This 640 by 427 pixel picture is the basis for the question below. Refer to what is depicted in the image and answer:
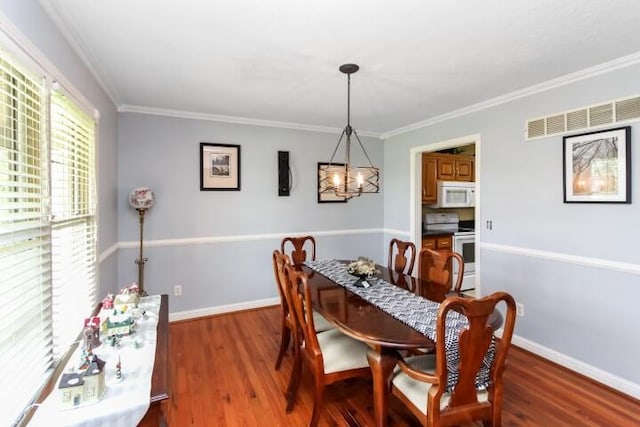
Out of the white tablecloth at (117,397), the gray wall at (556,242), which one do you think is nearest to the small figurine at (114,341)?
the white tablecloth at (117,397)

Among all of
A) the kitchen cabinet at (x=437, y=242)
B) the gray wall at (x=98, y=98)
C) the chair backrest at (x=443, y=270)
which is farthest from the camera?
the kitchen cabinet at (x=437, y=242)

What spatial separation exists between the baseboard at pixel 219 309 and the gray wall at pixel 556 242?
247 cm

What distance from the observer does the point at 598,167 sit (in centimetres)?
241

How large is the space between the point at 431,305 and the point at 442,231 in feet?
9.51

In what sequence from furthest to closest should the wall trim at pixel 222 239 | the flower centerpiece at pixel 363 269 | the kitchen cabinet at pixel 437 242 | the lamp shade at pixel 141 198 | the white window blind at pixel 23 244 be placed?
→ the kitchen cabinet at pixel 437 242 → the wall trim at pixel 222 239 → the lamp shade at pixel 141 198 → the flower centerpiece at pixel 363 269 → the white window blind at pixel 23 244

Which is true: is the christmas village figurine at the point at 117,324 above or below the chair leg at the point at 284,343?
above

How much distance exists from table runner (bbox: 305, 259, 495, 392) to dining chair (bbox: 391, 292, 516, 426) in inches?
1.2

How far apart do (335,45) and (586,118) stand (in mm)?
1992

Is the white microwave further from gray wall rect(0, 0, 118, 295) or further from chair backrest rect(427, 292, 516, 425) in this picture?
gray wall rect(0, 0, 118, 295)

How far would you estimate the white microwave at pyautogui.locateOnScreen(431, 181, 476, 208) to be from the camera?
4.69 m

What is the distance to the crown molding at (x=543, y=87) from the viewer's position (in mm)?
2254

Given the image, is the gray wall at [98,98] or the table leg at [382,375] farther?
the table leg at [382,375]

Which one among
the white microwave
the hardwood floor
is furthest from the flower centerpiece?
the white microwave

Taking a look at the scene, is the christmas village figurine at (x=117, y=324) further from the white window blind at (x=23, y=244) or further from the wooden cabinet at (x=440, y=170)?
the wooden cabinet at (x=440, y=170)
